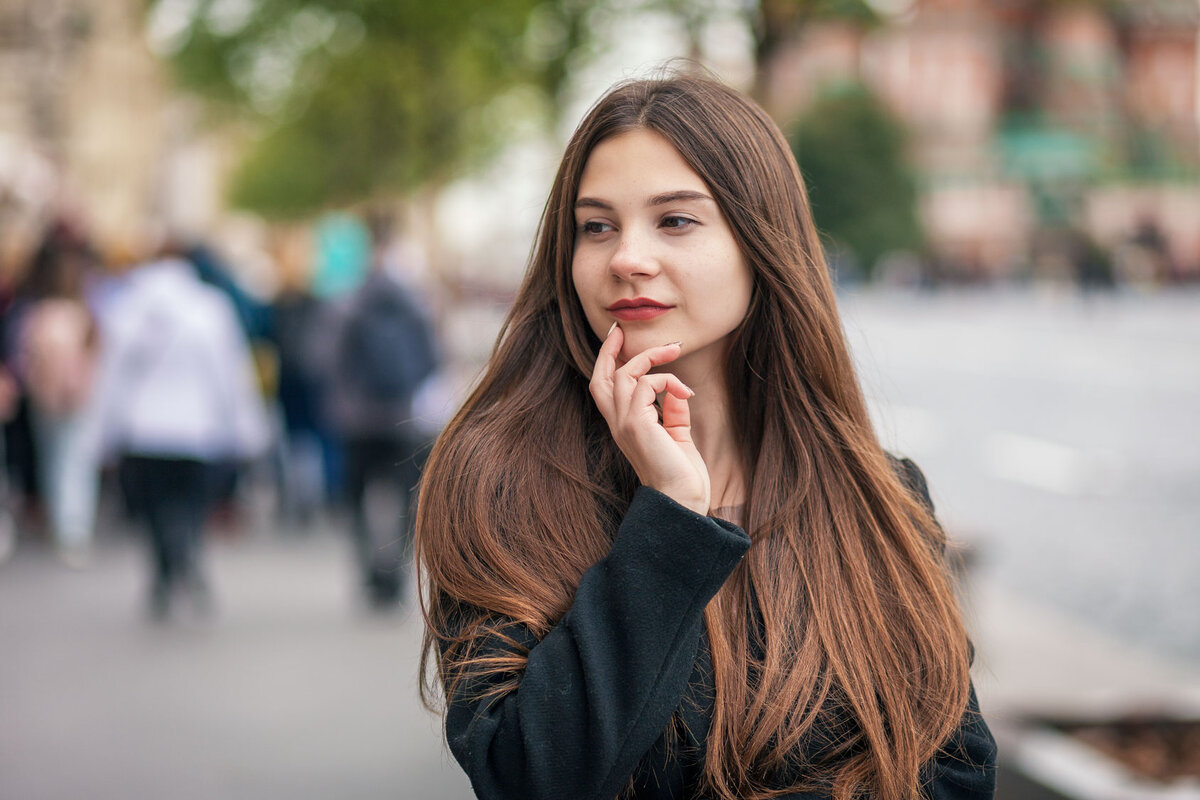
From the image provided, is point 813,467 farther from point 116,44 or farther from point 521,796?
point 116,44

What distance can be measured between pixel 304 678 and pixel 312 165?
1203 inches

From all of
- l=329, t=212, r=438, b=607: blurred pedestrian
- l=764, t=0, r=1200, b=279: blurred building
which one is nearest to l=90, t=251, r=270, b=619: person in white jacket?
l=329, t=212, r=438, b=607: blurred pedestrian

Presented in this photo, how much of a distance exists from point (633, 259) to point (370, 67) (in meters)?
21.0

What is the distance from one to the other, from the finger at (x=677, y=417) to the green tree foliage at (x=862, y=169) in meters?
55.9

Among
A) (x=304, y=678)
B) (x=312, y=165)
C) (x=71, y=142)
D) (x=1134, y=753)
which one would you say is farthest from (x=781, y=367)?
(x=71, y=142)

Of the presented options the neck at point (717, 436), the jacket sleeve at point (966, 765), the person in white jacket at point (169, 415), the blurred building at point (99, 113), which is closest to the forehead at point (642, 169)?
the neck at point (717, 436)

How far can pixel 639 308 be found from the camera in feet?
6.40

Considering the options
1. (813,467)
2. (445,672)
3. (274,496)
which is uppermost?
(813,467)

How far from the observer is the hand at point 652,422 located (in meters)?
1.85

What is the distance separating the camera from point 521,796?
1817mm

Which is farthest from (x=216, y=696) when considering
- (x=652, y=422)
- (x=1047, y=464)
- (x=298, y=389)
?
(x=1047, y=464)

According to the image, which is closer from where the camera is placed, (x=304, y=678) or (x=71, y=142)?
(x=304, y=678)

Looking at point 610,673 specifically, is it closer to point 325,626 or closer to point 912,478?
point 912,478

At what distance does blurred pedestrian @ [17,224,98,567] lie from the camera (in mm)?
8688
